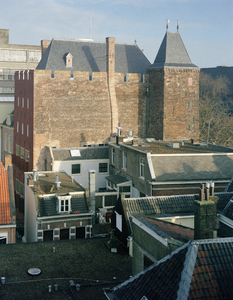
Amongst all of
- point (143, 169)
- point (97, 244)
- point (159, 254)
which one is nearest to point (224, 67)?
point (143, 169)

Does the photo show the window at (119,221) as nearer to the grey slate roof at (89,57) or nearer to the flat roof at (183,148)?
the flat roof at (183,148)

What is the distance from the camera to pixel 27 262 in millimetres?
18844

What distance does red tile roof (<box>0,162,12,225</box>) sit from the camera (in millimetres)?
23062

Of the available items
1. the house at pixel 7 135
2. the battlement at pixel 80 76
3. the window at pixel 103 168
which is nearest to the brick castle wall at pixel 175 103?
the battlement at pixel 80 76

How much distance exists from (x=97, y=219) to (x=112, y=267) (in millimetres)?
11400

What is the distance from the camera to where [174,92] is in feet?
130

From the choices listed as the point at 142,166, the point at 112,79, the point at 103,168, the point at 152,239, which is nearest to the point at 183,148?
the point at 142,166

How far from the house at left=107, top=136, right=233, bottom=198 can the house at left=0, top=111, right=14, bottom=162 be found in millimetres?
22203

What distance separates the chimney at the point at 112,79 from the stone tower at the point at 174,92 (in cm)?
395

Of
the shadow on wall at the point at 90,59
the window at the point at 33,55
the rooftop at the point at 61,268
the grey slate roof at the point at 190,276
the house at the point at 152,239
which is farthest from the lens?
the window at the point at 33,55

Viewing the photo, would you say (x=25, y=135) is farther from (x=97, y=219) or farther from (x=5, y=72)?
(x=5, y=72)

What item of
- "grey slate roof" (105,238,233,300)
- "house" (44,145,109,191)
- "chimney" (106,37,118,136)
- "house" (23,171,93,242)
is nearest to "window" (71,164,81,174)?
"house" (44,145,109,191)

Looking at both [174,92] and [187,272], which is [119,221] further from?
[174,92]

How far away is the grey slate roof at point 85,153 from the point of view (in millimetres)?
36625
